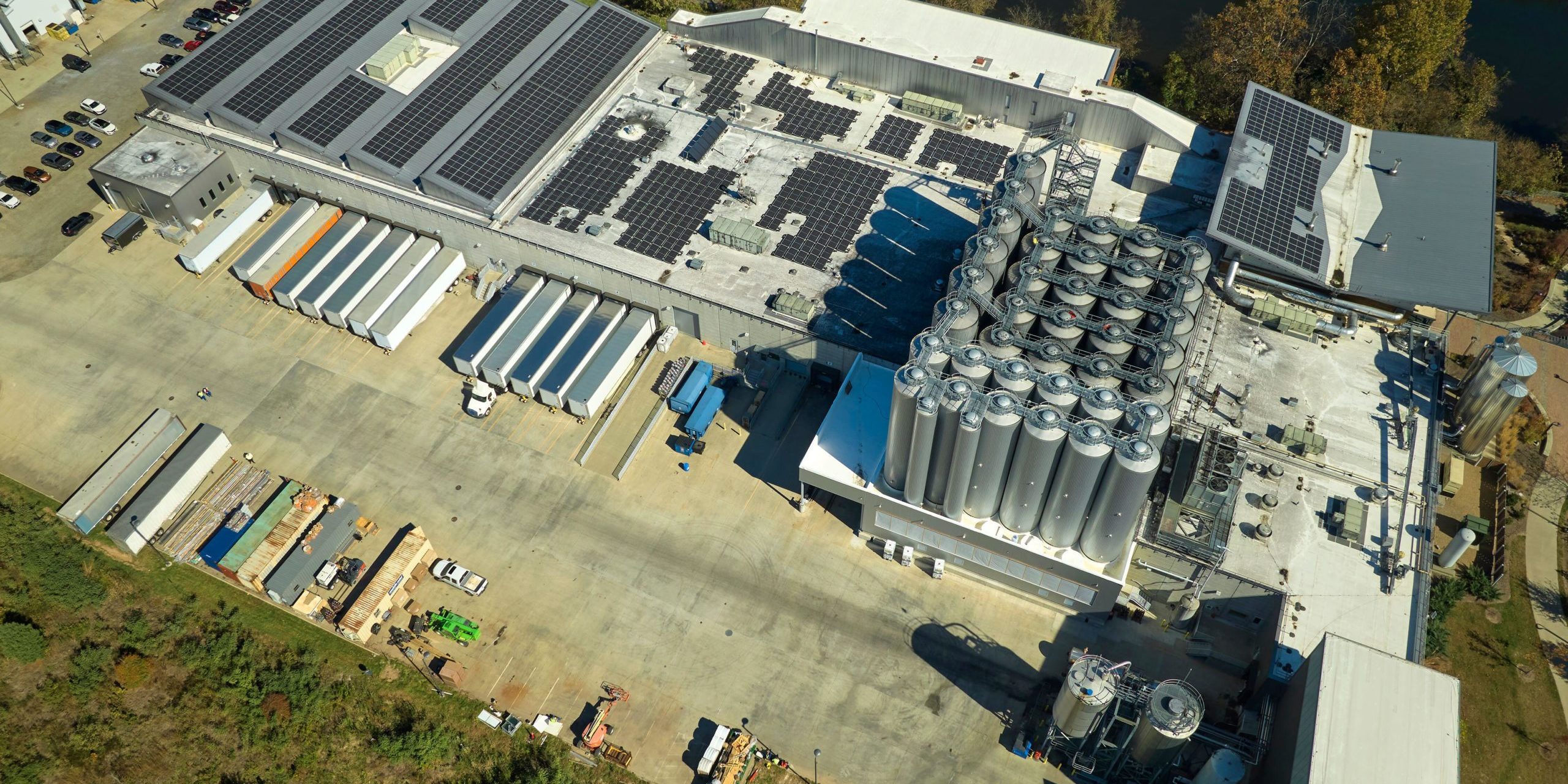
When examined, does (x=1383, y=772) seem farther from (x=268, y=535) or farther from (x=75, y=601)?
(x=75, y=601)

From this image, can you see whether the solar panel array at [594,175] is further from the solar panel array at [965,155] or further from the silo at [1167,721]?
the silo at [1167,721]

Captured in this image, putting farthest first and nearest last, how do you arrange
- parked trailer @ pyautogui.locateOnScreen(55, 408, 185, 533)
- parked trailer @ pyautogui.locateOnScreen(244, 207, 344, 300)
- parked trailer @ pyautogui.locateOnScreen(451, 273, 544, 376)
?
1. parked trailer @ pyautogui.locateOnScreen(244, 207, 344, 300)
2. parked trailer @ pyautogui.locateOnScreen(451, 273, 544, 376)
3. parked trailer @ pyautogui.locateOnScreen(55, 408, 185, 533)

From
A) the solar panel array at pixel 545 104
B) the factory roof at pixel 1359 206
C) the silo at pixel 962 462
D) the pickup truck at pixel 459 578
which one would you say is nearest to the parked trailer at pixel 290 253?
the solar panel array at pixel 545 104

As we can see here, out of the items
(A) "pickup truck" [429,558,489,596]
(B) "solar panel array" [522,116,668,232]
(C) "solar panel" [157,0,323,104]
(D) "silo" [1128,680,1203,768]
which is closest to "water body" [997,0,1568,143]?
(B) "solar panel array" [522,116,668,232]

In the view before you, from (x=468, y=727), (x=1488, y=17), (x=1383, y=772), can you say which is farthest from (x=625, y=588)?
(x=1488, y=17)

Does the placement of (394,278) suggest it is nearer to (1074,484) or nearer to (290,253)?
(290,253)

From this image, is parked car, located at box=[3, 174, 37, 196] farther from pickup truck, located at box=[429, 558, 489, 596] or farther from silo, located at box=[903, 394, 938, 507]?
silo, located at box=[903, 394, 938, 507]
